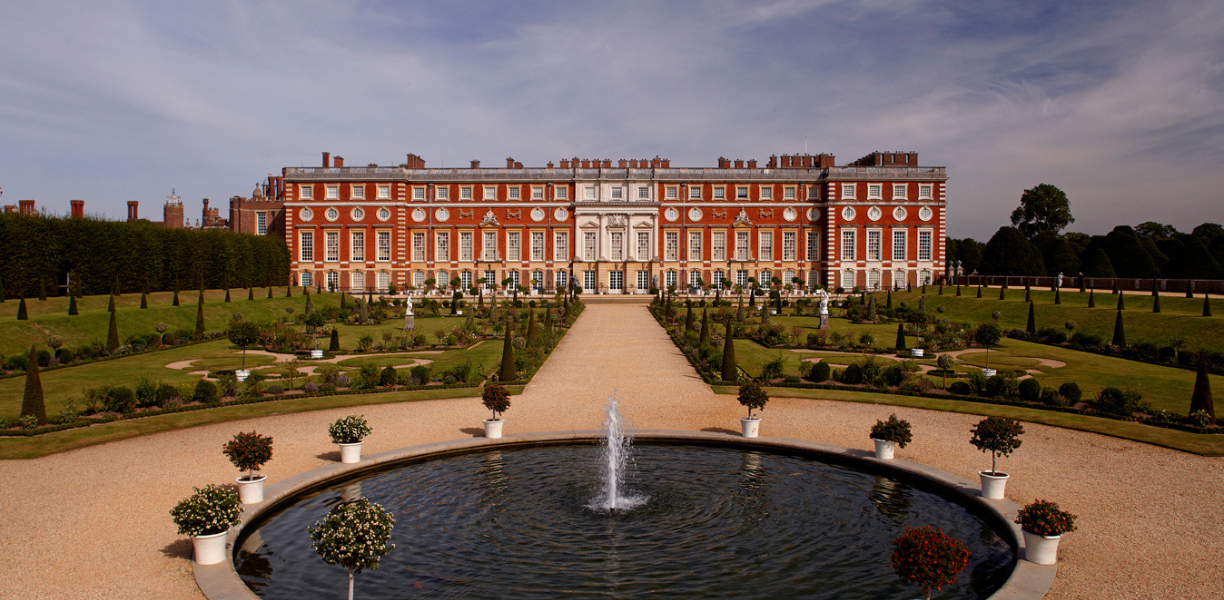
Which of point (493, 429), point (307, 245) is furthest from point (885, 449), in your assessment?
point (307, 245)

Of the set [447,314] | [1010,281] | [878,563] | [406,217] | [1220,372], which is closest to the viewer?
[878,563]

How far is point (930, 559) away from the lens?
7043 millimetres

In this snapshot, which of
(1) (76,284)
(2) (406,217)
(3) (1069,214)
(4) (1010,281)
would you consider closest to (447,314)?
(1) (76,284)

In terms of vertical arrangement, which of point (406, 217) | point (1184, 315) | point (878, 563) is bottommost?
point (878, 563)

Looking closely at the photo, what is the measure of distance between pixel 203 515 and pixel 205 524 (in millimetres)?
113

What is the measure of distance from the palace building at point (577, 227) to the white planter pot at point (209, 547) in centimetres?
5380

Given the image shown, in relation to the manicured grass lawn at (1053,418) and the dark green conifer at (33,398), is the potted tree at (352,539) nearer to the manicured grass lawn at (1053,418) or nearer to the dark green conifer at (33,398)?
the dark green conifer at (33,398)

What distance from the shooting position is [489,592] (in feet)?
27.6

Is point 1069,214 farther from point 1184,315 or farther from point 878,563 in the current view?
point 878,563

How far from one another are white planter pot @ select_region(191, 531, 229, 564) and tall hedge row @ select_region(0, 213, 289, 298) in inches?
1039

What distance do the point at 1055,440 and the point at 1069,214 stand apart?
74304 mm

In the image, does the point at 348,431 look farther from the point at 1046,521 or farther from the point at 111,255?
the point at 111,255

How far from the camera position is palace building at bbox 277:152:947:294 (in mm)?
61969

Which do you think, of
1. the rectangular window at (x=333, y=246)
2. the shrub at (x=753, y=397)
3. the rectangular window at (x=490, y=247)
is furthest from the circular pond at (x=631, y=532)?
the rectangular window at (x=333, y=246)
